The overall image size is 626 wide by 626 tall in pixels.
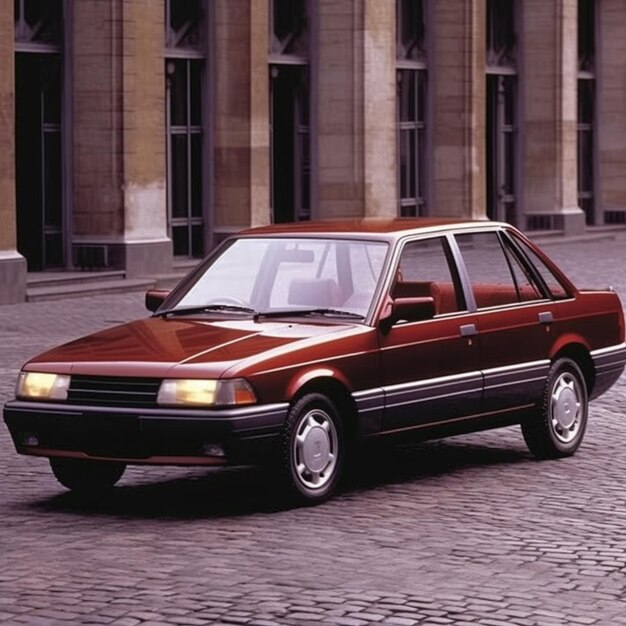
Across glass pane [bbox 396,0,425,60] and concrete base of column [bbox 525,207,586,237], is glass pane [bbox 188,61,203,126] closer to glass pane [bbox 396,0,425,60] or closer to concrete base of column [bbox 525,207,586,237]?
glass pane [bbox 396,0,425,60]

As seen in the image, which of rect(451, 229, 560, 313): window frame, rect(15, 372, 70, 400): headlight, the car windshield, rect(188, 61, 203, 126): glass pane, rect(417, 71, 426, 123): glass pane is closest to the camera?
rect(15, 372, 70, 400): headlight

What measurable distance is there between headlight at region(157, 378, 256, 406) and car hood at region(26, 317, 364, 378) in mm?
42

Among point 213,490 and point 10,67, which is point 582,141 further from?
point 213,490

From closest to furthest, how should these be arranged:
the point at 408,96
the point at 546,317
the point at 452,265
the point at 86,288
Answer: the point at 452,265
the point at 546,317
the point at 86,288
the point at 408,96

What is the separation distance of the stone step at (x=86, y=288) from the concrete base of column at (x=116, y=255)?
30 cm

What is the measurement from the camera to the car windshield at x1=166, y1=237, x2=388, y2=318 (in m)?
11.0

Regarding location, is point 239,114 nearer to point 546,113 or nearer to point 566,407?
point 546,113

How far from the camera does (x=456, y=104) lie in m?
37.1

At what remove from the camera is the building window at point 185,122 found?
30.6 m

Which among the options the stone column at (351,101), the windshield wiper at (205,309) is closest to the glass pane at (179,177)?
the stone column at (351,101)

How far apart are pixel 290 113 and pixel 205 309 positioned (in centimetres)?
2303

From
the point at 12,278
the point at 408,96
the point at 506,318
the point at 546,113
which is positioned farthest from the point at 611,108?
the point at 506,318

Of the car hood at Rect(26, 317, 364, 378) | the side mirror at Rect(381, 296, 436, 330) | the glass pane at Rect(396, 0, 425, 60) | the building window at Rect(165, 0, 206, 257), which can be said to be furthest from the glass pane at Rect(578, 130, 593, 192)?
the car hood at Rect(26, 317, 364, 378)

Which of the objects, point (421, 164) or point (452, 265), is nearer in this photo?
point (452, 265)
